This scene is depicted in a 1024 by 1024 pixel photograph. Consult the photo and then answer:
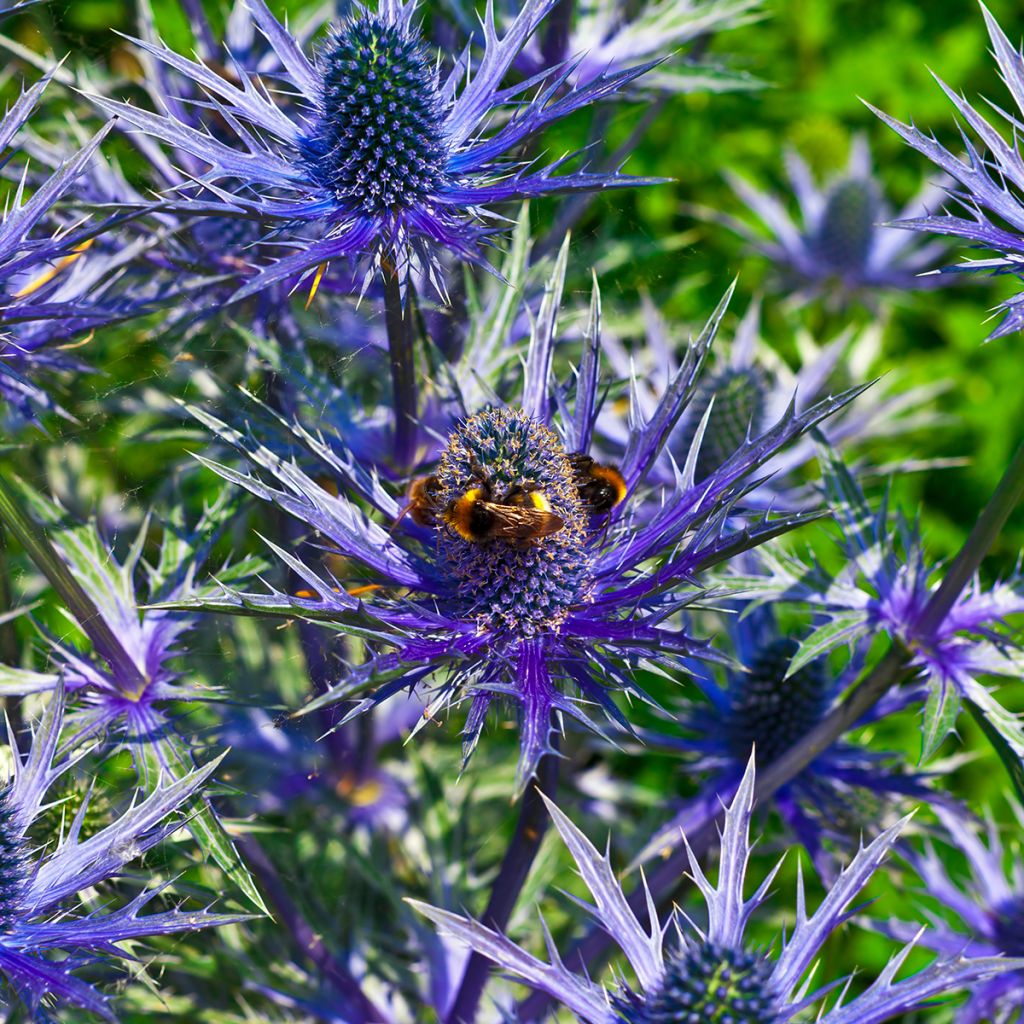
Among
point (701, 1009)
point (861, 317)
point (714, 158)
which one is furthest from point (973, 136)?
point (701, 1009)

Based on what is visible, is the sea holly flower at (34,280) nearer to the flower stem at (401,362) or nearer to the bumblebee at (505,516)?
the flower stem at (401,362)

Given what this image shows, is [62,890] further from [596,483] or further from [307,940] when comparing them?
[596,483]

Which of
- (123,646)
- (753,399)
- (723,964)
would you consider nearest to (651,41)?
(753,399)

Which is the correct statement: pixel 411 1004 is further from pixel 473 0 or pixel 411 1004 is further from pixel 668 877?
pixel 473 0

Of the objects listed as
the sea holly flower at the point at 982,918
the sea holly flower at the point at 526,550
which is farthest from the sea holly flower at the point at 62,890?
the sea holly flower at the point at 982,918

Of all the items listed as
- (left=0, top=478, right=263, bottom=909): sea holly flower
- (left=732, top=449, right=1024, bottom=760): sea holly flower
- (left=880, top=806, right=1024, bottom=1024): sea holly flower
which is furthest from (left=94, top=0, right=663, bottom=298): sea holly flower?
(left=880, top=806, right=1024, bottom=1024): sea holly flower

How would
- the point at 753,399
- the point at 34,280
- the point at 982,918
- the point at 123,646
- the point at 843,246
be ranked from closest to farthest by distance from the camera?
the point at 123,646 → the point at 34,280 → the point at 982,918 → the point at 753,399 → the point at 843,246

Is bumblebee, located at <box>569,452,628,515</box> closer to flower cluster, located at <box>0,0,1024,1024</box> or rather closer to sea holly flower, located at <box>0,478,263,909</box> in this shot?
flower cluster, located at <box>0,0,1024,1024</box>
